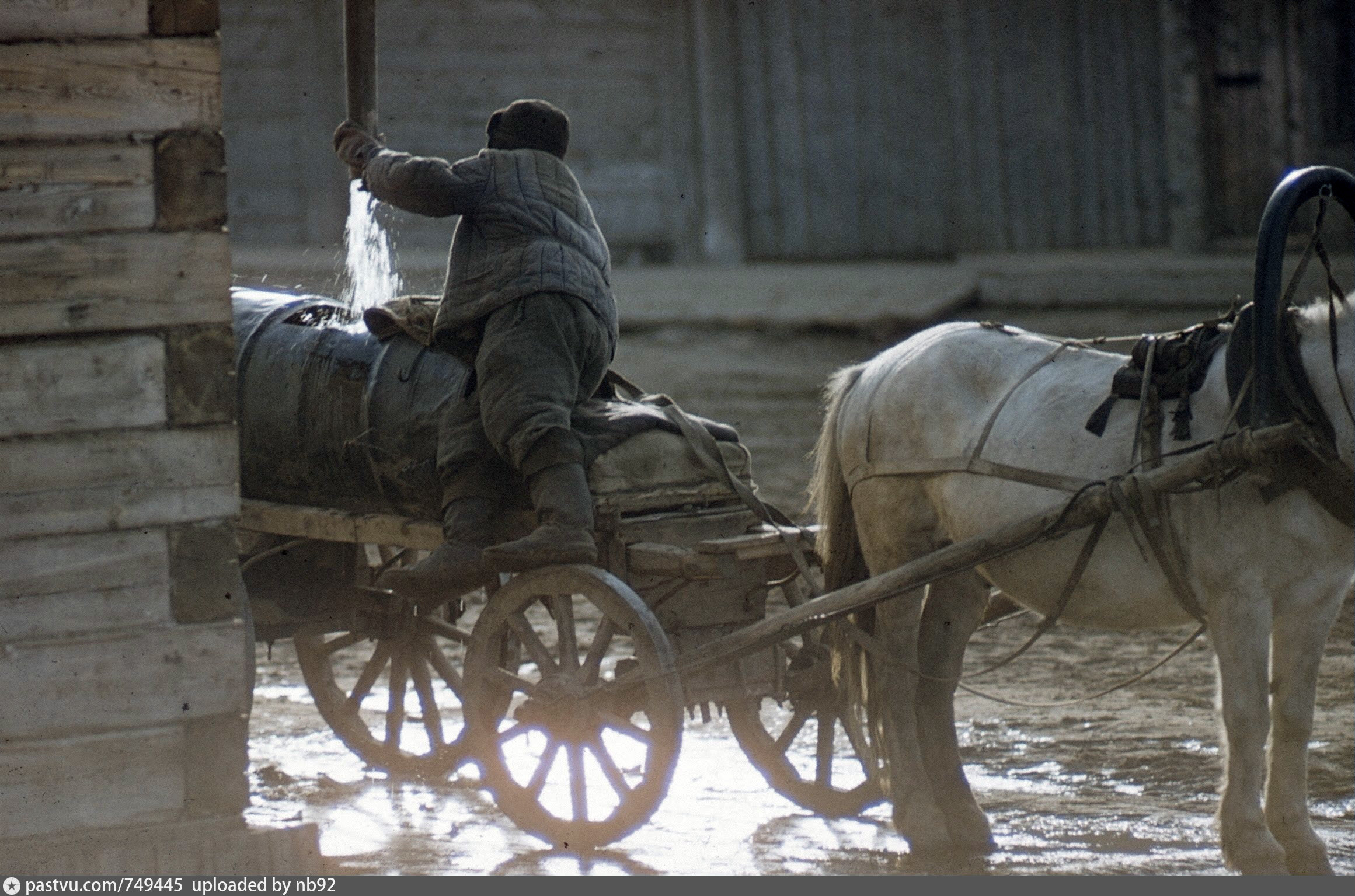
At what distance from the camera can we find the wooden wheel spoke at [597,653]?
4469 mm

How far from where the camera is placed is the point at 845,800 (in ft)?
16.3

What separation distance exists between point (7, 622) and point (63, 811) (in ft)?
1.44

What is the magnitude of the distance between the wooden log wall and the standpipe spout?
104 centimetres

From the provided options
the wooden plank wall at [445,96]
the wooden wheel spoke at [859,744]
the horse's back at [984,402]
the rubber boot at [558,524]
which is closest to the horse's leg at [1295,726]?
the horse's back at [984,402]

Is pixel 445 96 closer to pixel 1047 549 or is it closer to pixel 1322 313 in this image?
pixel 1047 549

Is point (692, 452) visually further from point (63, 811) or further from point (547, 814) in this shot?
point (63, 811)

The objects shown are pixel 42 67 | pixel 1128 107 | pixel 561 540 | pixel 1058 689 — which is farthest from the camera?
pixel 1128 107

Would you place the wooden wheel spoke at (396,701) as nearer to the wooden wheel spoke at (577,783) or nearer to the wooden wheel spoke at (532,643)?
the wooden wheel spoke at (532,643)

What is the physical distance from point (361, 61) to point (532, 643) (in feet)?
5.72

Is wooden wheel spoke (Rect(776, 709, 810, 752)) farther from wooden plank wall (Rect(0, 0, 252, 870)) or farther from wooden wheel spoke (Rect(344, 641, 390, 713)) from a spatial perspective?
wooden plank wall (Rect(0, 0, 252, 870))

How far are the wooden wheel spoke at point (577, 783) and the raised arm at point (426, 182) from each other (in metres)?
1.51

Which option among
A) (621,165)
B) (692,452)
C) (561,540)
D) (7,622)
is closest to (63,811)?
(7,622)

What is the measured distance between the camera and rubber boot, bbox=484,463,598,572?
14.3 feet

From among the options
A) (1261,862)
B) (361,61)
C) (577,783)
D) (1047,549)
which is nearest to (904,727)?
(1047,549)
